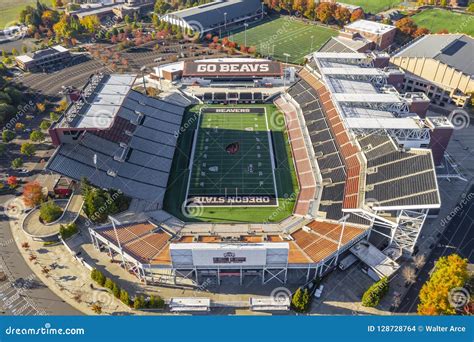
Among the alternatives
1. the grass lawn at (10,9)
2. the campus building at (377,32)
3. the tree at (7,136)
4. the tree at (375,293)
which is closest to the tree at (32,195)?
the tree at (7,136)

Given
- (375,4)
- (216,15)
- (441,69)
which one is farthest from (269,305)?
(375,4)

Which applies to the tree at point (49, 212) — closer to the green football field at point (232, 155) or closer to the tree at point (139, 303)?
the green football field at point (232, 155)

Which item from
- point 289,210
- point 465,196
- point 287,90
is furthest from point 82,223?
point 465,196

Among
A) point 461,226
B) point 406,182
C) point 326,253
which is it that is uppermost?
point 406,182

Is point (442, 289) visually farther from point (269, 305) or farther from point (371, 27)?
point (371, 27)

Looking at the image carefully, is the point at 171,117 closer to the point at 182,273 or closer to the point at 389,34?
the point at 182,273

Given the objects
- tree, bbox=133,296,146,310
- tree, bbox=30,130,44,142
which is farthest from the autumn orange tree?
tree, bbox=30,130,44,142

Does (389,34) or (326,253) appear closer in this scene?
(326,253)
